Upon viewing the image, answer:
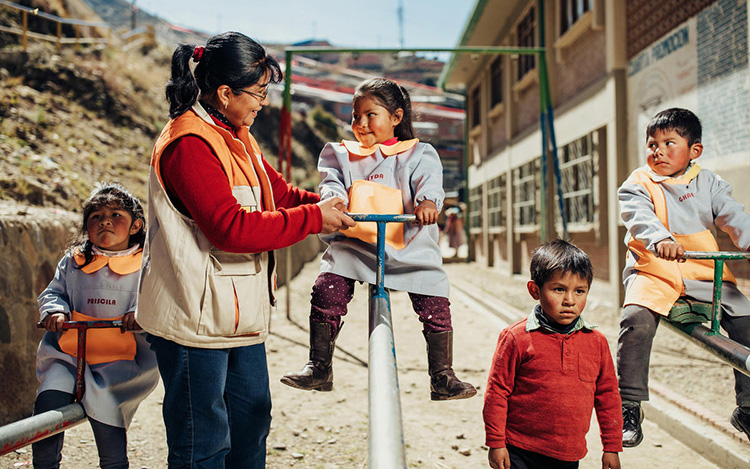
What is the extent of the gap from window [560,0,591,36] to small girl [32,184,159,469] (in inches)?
341

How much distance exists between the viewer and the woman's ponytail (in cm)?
197

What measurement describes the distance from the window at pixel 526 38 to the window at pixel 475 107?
442 centimetres

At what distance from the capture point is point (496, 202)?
16.5 meters

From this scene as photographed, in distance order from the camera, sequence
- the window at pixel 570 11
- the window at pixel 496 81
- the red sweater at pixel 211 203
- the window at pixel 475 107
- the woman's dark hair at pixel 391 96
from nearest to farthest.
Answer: the red sweater at pixel 211 203
the woman's dark hair at pixel 391 96
the window at pixel 570 11
the window at pixel 496 81
the window at pixel 475 107

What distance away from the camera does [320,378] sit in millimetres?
2445

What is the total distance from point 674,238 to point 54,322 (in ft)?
8.00

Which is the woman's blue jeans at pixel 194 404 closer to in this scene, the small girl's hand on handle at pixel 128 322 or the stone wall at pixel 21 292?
the small girl's hand on handle at pixel 128 322

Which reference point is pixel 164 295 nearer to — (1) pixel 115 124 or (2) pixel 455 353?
(2) pixel 455 353

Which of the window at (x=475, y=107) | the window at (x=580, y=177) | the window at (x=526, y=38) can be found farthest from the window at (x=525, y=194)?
the window at (x=475, y=107)

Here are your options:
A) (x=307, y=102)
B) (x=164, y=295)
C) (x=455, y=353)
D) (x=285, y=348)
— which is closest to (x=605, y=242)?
(x=455, y=353)

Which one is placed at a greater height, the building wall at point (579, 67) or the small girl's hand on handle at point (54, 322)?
the building wall at point (579, 67)

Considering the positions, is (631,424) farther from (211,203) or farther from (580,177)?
(580,177)

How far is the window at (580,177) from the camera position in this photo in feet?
30.5

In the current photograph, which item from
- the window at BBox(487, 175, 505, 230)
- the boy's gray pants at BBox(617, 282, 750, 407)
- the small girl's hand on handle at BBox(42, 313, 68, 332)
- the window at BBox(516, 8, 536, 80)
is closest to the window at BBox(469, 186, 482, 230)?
the window at BBox(487, 175, 505, 230)
